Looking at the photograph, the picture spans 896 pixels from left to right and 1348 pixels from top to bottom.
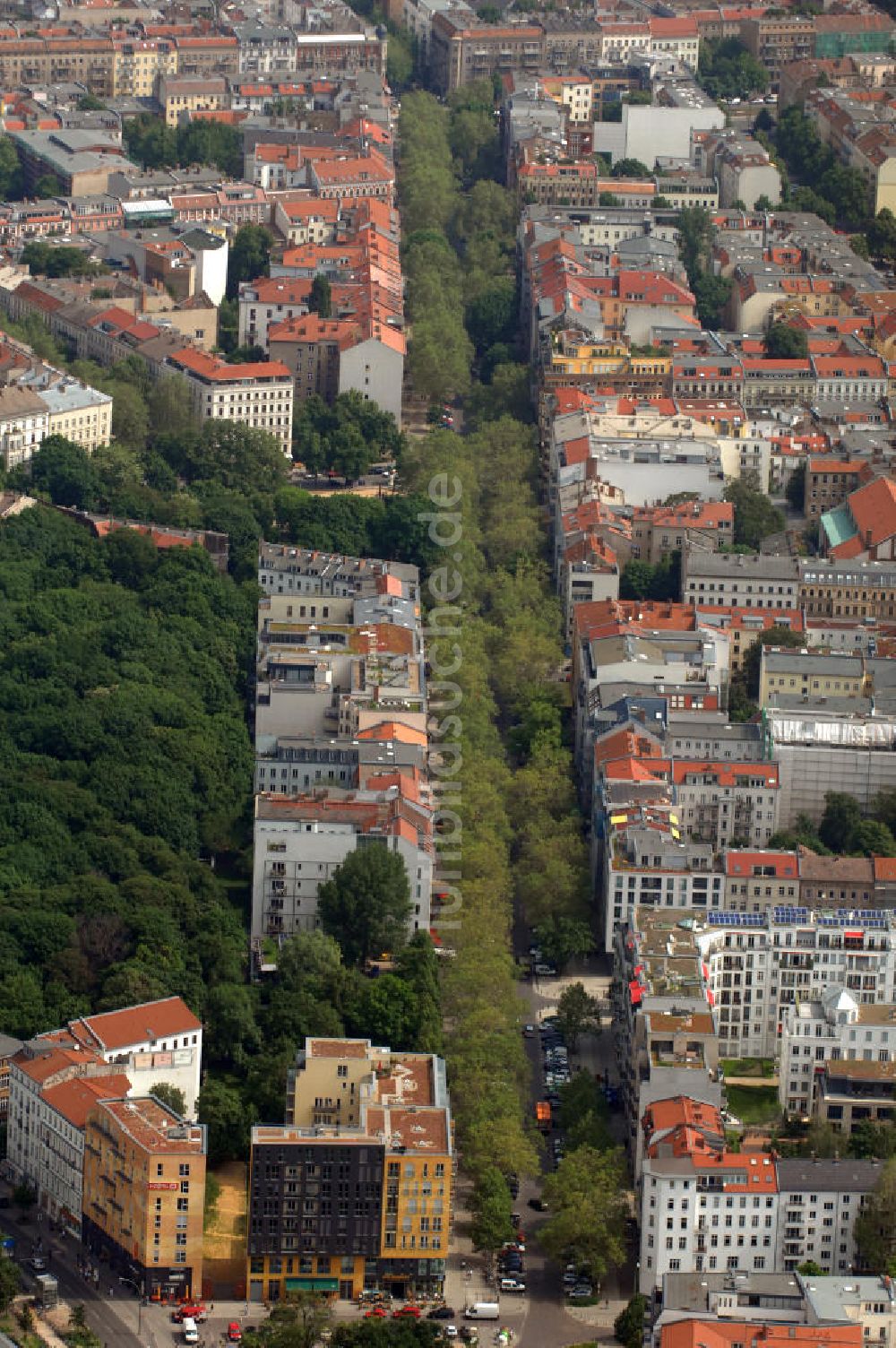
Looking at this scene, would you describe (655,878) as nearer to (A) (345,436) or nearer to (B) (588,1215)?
(B) (588,1215)

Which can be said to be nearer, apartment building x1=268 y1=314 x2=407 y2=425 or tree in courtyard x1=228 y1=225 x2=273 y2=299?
apartment building x1=268 y1=314 x2=407 y2=425

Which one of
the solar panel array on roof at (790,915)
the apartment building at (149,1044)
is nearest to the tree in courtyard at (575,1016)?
the solar panel array on roof at (790,915)

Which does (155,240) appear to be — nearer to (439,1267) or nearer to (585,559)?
(585,559)

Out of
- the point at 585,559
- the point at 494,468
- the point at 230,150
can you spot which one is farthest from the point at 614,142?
the point at 585,559

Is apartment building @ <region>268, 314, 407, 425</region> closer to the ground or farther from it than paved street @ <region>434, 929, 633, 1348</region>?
farther from it

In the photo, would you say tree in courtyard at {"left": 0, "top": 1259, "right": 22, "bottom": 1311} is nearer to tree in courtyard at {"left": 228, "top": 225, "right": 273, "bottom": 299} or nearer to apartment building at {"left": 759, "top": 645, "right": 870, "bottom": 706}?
apartment building at {"left": 759, "top": 645, "right": 870, "bottom": 706}

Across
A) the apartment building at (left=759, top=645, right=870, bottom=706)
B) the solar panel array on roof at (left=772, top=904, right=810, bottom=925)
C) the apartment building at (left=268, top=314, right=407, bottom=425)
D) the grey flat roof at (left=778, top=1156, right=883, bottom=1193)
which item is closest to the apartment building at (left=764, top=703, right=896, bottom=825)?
the apartment building at (left=759, top=645, right=870, bottom=706)

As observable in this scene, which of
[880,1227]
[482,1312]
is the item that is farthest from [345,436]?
[482,1312]
